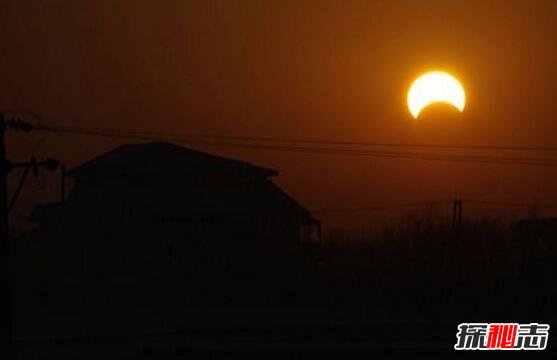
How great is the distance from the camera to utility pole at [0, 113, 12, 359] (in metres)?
19.6

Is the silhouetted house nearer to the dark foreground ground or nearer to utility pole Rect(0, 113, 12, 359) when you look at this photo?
the dark foreground ground

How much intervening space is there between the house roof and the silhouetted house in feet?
0.14

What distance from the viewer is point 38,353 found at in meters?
21.5

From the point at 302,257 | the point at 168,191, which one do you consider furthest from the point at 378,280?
the point at 168,191

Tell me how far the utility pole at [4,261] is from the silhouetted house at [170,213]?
43.5 ft

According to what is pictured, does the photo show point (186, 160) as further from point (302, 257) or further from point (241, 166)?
point (302, 257)

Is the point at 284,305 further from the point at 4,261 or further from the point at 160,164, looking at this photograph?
the point at 4,261

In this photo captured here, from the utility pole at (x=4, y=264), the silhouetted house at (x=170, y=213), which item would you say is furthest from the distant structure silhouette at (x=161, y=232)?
the utility pole at (x=4, y=264)

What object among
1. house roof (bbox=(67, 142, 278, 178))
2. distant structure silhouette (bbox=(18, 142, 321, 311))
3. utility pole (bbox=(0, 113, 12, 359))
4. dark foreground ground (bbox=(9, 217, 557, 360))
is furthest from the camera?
house roof (bbox=(67, 142, 278, 178))

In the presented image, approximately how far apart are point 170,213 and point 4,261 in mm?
13805

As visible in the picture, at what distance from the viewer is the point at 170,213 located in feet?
111

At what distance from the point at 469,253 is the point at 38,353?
1180 inches

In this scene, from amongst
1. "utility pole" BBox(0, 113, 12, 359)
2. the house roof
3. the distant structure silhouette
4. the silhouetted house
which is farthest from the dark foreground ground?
the house roof

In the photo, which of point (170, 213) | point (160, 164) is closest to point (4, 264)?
point (170, 213)
